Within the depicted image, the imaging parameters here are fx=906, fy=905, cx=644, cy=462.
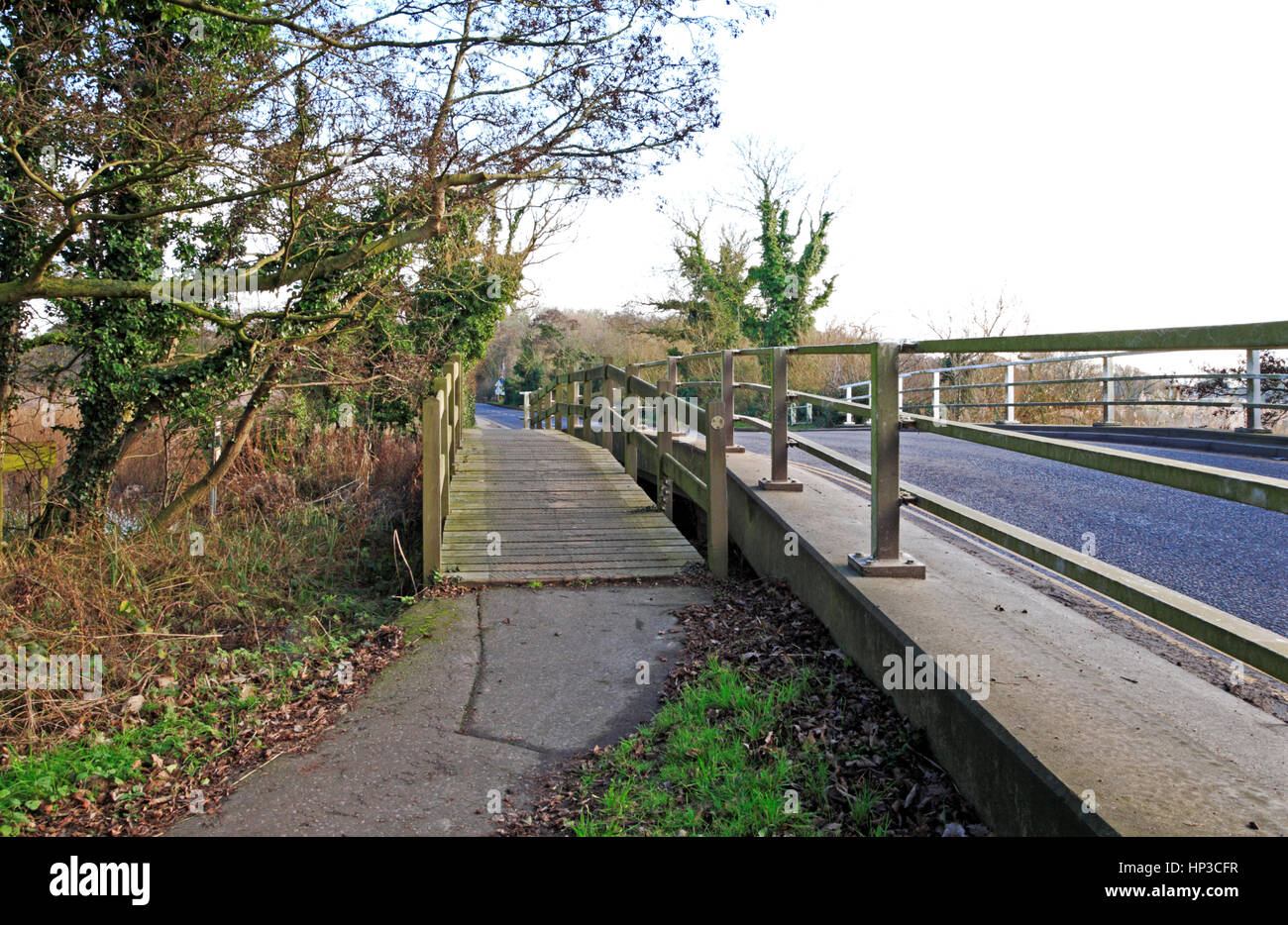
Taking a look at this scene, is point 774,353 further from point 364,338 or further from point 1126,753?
point 364,338

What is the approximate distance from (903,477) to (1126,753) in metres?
6.27

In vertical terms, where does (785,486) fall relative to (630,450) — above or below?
below

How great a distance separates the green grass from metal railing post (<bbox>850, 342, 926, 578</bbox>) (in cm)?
66

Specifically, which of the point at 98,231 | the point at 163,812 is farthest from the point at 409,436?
the point at 163,812

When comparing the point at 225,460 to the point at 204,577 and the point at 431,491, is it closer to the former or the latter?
the point at 204,577

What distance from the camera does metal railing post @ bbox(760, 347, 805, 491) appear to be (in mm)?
6070

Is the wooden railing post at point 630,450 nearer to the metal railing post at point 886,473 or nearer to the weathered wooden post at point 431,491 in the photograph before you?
the weathered wooden post at point 431,491

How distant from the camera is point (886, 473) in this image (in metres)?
4.23

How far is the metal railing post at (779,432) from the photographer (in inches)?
239

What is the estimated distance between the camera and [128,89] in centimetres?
773

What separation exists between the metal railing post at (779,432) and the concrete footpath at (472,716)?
0.95 m

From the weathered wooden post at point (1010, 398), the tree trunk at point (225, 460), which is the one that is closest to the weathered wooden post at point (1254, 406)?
the weathered wooden post at point (1010, 398)

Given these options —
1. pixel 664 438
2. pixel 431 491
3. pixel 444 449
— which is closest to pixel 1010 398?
pixel 664 438

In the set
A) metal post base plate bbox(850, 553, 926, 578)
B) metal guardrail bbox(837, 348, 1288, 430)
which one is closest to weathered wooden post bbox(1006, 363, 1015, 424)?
metal guardrail bbox(837, 348, 1288, 430)
